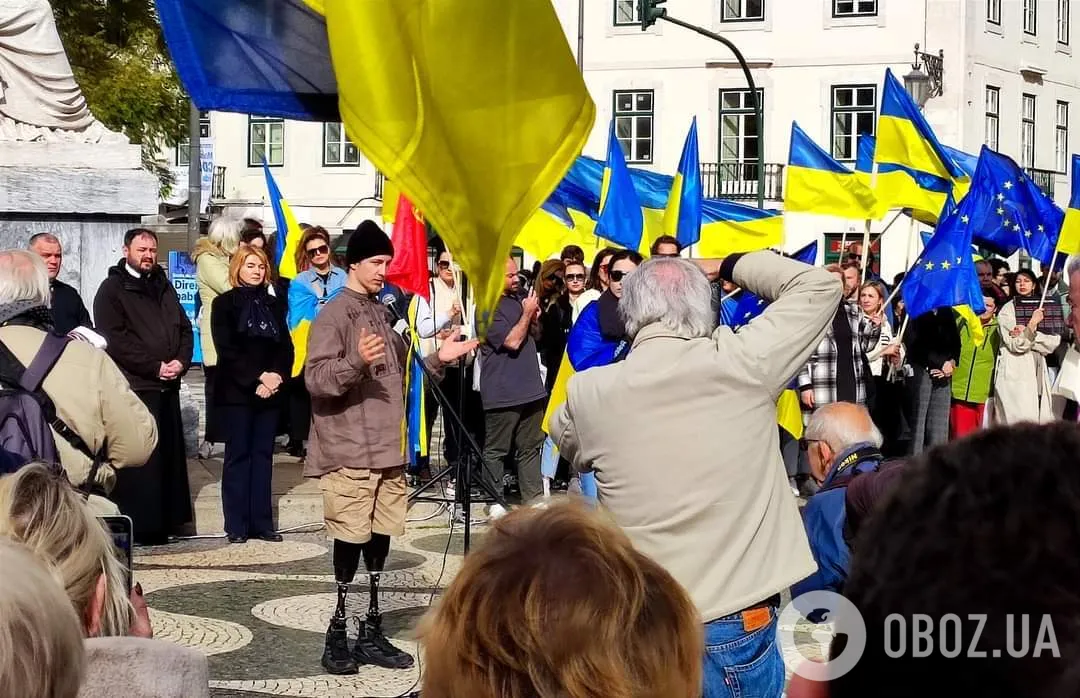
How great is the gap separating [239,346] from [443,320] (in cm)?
286

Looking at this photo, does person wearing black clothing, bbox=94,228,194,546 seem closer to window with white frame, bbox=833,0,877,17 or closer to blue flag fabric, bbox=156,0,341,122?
blue flag fabric, bbox=156,0,341,122

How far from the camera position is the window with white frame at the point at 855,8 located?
42.3 meters

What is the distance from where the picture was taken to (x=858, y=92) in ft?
140

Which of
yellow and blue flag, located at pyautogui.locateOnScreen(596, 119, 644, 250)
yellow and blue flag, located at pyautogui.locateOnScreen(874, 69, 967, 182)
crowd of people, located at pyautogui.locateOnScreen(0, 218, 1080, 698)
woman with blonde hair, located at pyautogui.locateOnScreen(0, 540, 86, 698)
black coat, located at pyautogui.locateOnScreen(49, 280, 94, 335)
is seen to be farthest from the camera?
yellow and blue flag, located at pyautogui.locateOnScreen(874, 69, 967, 182)

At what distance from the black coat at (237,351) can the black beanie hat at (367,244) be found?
10.2ft

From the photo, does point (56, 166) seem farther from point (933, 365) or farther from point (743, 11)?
point (743, 11)

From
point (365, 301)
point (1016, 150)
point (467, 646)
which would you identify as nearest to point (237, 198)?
point (1016, 150)

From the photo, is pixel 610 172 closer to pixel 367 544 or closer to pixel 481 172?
pixel 367 544

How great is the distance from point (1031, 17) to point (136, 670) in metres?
45.6

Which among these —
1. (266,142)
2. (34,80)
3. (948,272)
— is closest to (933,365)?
(948,272)

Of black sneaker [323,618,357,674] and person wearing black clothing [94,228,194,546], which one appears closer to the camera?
black sneaker [323,618,357,674]

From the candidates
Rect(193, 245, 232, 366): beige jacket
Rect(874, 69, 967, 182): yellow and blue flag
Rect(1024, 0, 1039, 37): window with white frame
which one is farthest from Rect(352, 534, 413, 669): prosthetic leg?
Rect(1024, 0, 1039, 37): window with white frame

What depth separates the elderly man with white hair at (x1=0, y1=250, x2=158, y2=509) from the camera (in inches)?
220

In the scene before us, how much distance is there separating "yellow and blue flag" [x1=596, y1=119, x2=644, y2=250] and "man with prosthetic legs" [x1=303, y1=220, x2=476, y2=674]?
7001 millimetres
